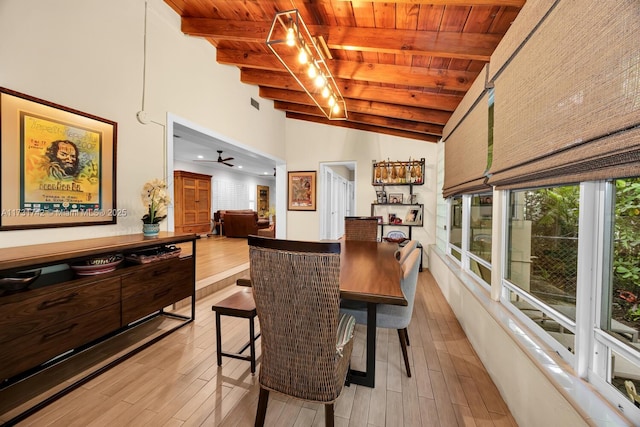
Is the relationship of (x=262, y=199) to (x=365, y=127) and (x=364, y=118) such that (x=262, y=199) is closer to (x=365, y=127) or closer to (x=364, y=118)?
(x=365, y=127)

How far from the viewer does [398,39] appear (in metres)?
2.32

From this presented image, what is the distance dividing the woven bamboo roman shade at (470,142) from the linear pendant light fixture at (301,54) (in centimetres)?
139

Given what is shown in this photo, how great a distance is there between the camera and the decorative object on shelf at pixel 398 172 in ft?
15.4

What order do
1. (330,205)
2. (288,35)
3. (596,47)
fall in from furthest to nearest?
(330,205)
(288,35)
(596,47)

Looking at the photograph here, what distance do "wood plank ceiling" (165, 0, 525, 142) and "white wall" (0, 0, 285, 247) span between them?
35 cm

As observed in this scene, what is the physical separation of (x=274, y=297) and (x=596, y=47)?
1547mm

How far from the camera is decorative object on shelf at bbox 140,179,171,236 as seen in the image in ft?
7.49

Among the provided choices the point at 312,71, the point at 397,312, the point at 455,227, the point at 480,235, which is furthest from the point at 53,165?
the point at 455,227

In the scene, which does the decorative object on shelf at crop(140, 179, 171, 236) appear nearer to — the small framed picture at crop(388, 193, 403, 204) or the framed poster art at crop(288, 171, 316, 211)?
the framed poster art at crop(288, 171, 316, 211)

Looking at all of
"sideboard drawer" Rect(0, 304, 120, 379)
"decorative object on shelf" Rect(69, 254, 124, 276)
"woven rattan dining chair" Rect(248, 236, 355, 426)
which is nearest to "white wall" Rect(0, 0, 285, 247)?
"decorative object on shelf" Rect(69, 254, 124, 276)

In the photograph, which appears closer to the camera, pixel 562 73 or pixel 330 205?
pixel 562 73

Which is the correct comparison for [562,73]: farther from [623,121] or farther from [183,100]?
[183,100]

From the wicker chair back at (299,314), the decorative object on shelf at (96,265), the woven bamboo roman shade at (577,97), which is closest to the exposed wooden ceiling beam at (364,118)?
the woven bamboo roman shade at (577,97)

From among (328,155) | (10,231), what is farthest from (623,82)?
(328,155)
